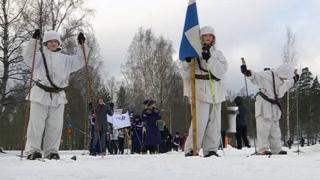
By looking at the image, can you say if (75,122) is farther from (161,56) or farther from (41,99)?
(41,99)

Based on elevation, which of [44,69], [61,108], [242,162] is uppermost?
[44,69]

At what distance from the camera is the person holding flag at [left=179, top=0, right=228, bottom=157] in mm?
9047

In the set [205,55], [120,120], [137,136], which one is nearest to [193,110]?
[205,55]

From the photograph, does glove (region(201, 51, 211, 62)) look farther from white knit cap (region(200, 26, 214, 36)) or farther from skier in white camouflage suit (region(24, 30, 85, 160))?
skier in white camouflage suit (region(24, 30, 85, 160))

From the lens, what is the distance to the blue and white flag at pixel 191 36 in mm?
9094

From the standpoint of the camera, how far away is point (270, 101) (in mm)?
10992

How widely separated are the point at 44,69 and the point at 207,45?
274 centimetres

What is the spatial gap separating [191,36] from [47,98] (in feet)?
8.50

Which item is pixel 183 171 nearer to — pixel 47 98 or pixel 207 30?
pixel 47 98

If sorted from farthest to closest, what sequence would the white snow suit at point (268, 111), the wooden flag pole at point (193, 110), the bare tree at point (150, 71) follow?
the bare tree at point (150, 71) < the white snow suit at point (268, 111) < the wooden flag pole at point (193, 110)

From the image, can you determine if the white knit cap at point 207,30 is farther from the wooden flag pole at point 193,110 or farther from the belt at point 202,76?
the belt at point 202,76

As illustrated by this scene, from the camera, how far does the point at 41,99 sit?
8672 mm

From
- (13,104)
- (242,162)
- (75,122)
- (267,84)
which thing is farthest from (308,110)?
(242,162)

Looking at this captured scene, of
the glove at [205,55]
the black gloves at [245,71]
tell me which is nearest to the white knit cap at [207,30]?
the glove at [205,55]
